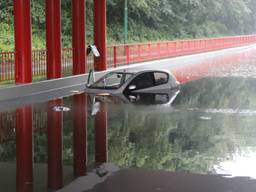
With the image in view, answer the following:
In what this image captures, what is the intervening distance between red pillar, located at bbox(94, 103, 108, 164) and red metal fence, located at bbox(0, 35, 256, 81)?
5.84 meters

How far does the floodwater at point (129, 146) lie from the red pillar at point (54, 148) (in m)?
0.02

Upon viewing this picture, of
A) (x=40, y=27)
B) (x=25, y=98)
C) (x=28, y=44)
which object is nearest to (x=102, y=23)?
(x=28, y=44)

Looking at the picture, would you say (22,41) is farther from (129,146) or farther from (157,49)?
(157,49)

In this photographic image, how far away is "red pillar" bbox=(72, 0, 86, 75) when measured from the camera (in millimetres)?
26625

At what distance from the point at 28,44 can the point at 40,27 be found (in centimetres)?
2355

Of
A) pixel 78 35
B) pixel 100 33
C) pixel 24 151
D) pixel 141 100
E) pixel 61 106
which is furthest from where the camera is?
pixel 100 33

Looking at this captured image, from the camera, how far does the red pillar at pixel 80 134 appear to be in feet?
33.9

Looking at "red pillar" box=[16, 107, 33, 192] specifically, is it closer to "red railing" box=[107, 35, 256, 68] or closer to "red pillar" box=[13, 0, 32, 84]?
"red pillar" box=[13, 0, 32, 84]

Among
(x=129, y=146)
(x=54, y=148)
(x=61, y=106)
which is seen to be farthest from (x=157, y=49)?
(x=54, y=148)

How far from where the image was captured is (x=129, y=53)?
33.9m

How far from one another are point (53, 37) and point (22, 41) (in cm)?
261

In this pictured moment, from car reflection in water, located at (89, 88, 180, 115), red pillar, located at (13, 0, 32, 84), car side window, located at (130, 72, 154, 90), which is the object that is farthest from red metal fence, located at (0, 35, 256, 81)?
car side window, located at (130, 72, 154, 90)

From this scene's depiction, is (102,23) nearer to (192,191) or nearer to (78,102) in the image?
(78,102)

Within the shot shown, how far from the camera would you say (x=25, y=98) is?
20.5m
